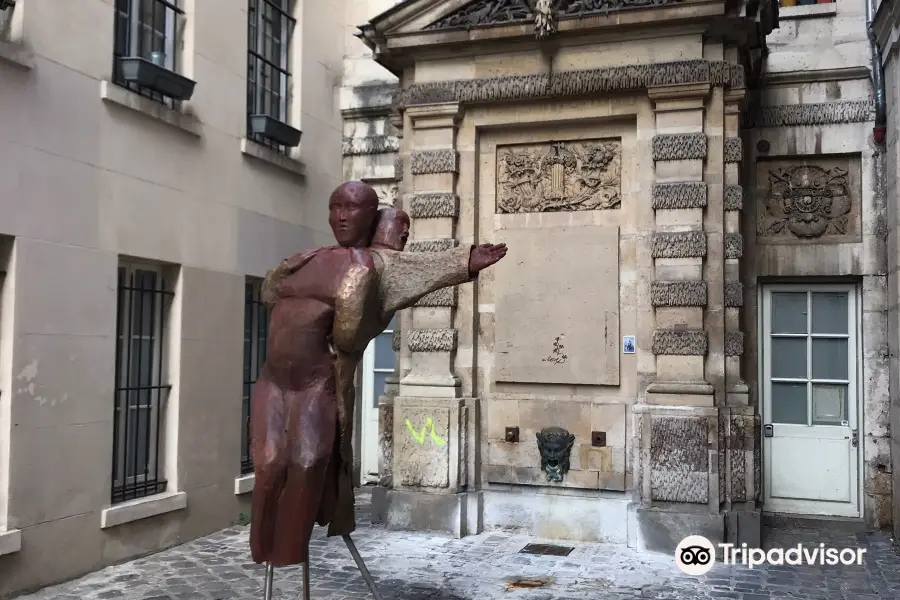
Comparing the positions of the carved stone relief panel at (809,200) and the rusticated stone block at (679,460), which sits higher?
the carved stone relief panel at (809,200)

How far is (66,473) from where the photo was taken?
20.8ft

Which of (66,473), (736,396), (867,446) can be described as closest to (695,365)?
(736,396)

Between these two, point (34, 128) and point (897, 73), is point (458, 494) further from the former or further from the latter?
point (897, 73)

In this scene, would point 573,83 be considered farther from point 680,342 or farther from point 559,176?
point 680,342

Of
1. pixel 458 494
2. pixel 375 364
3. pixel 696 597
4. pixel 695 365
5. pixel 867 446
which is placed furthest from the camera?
pixel 375 364

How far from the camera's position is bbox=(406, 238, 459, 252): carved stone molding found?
8.22 metres

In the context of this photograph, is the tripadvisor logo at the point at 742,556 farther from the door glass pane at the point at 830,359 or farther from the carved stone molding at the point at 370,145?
the carved stone molding at the point at 370,145

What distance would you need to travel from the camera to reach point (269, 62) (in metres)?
9.29

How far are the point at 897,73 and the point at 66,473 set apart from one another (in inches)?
315

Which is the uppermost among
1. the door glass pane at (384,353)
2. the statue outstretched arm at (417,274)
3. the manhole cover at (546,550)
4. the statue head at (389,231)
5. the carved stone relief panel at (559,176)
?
the carved stone relief panel at (559,176)

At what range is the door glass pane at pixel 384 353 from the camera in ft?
35.4

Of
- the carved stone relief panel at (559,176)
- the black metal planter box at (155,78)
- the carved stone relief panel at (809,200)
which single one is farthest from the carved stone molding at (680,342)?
the black metal planter box at (155,78)

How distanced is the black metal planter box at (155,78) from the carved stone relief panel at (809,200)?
19.7 feet

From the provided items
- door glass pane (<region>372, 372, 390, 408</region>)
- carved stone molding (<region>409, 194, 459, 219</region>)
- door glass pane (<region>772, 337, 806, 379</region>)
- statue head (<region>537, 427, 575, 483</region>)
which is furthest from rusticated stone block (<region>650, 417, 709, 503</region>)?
door glass pane (<region>372, 372, 390, 408</region>)
